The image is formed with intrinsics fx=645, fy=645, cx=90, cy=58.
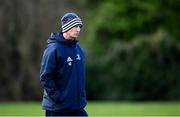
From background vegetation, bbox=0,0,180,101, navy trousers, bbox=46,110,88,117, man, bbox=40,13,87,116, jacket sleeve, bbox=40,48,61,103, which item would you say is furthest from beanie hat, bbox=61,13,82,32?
background vegetation, bbox=0,0,180,101

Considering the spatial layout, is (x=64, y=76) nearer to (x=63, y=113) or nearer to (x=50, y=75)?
(x=50, y=75)

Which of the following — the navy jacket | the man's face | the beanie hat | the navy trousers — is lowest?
the navy trousers

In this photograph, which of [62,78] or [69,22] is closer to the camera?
[62,78]

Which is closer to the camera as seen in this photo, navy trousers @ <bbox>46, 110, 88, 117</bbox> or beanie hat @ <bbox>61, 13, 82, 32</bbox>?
navy trousers @ <bbox>46, 110, 88, 117</bbox>

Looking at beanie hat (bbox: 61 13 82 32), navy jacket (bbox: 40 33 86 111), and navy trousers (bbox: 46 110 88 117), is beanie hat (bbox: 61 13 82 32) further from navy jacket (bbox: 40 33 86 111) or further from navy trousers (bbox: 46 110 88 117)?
navy trousers (bbox: 46 110 88 117)

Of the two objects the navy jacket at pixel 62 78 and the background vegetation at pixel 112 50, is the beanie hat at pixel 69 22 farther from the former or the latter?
the background vegetation at pixel 112 50

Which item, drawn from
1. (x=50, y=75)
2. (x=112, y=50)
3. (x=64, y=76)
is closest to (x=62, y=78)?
(x=64, y=76)

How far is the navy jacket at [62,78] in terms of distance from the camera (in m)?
7.75

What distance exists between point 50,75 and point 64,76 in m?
0.17

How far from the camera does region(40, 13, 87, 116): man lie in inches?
305

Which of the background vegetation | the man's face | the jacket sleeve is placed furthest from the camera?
the background vegetation

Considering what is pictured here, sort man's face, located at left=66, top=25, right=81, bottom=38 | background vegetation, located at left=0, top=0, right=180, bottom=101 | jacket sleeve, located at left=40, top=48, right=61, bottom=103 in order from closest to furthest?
1. jacket sleeve, located at left=40, top=48, right=61, bottom=103
2. man's face, located at left=66, top=25, right=81, bottom=38
3. background vegetation, located at left=0, top=0, right=180, bottom=101

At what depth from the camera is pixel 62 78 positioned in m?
7.76

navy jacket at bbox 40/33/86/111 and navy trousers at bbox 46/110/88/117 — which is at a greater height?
navy jacket at bbox 40/33/86/111
